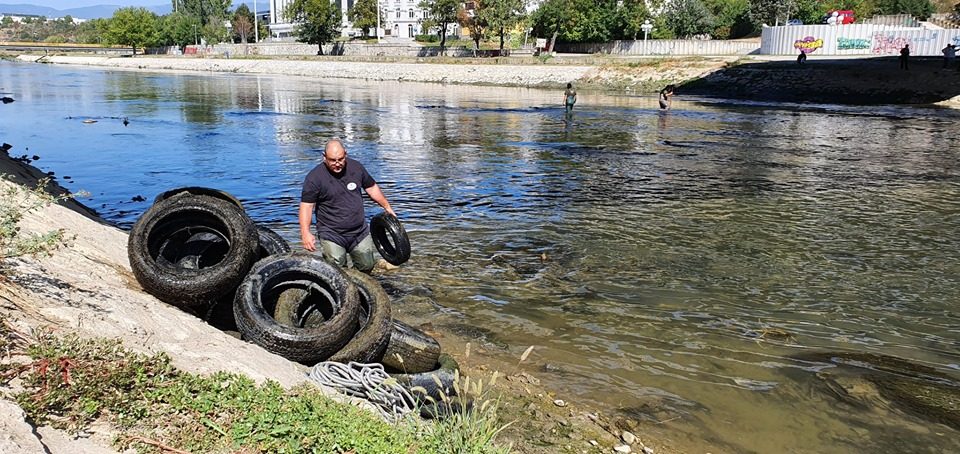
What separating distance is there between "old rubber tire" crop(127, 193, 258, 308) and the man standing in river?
976 millimetres

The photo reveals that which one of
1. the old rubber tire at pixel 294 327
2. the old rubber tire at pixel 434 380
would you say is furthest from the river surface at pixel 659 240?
the old rubber tire at pixel 294 327

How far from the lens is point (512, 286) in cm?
1122

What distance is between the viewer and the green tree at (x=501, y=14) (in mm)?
95750

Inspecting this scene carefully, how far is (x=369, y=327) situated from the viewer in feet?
24.9

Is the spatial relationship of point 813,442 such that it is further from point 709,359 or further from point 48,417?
point 48,417

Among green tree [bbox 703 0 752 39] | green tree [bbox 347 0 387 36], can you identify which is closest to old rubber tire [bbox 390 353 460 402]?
green tree [bbox 703 0 752 39]

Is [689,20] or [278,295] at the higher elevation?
[689,20]

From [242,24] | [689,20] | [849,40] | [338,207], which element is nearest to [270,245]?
[338,207]

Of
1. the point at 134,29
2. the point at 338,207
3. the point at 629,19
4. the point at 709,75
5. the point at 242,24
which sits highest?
the point at 242,24

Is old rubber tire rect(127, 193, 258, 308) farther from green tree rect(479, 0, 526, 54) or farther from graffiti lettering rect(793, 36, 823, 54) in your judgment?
green tree rect(479, 0, 526, 54)

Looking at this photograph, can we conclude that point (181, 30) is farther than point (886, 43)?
Yes

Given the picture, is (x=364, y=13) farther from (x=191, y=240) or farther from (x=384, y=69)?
(x=191, y=240)

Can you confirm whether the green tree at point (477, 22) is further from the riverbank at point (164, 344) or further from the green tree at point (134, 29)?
the green tree at point (134, 29)

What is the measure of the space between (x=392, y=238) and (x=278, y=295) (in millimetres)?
2022
